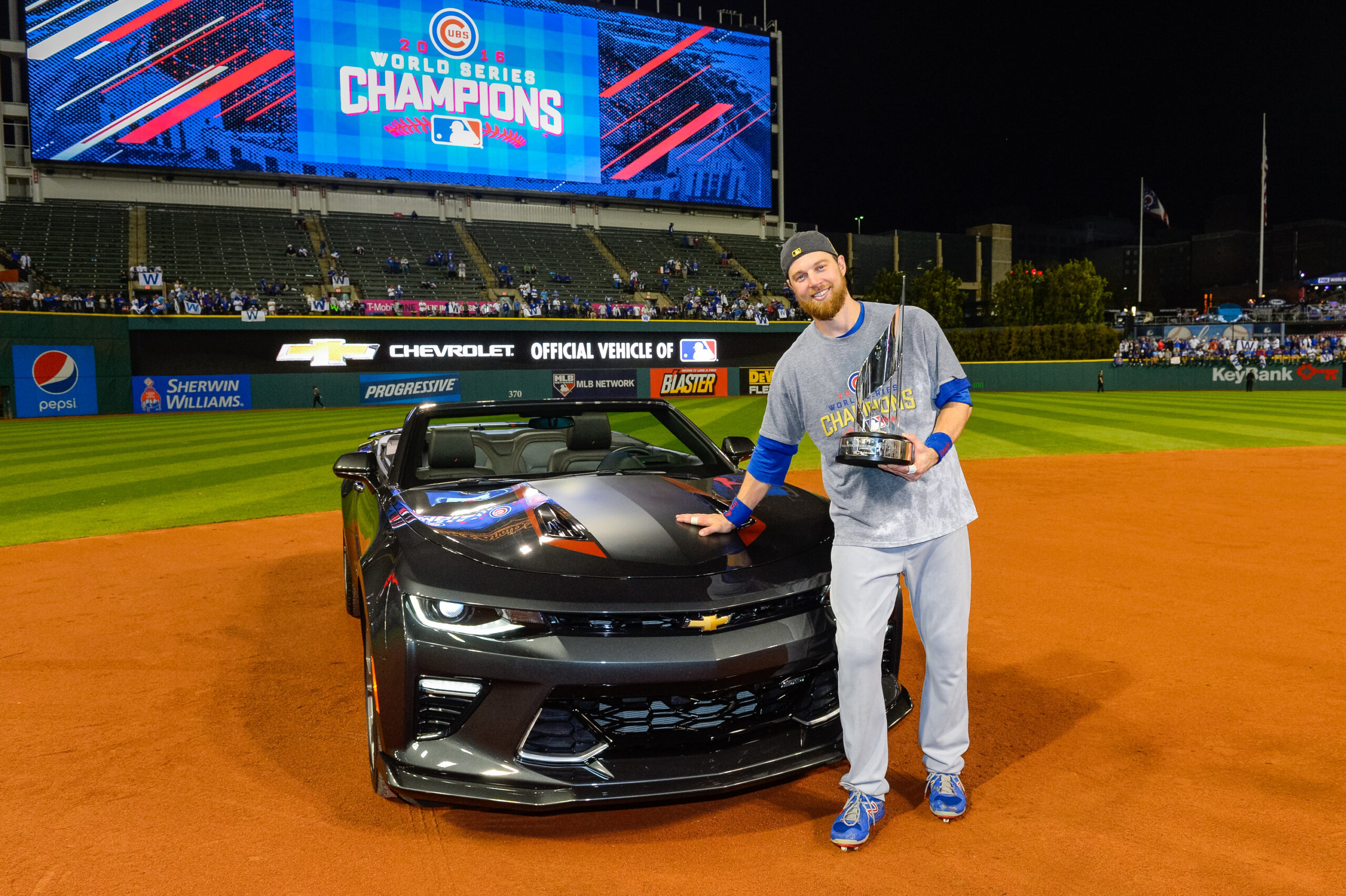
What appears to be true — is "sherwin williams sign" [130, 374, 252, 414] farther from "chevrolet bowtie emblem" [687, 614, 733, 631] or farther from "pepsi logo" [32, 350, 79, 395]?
"chevrolet bowtie emblem" [687, 614, 733, 631]

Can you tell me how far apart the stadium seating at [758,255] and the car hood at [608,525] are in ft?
140

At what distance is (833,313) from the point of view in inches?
106

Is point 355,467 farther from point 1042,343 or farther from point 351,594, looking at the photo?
point 1042,343

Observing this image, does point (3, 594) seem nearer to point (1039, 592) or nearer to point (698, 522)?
point (698, 522)

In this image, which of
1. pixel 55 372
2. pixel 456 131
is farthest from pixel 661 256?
pixel 55 372

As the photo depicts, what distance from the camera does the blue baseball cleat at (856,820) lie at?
253 centimetres

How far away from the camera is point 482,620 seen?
253 centimetres

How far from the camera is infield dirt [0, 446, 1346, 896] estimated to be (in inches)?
95.3

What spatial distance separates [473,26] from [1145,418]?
3808cm

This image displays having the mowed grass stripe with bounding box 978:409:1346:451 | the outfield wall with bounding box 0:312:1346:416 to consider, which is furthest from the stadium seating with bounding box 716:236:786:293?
the mowed grass stripe with bounding box 978:409:1346:451

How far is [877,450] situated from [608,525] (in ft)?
3.77

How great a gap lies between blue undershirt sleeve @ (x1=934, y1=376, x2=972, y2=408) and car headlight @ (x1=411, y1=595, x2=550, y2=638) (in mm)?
1487

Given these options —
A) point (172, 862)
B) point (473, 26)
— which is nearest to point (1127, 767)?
point (172, 862)

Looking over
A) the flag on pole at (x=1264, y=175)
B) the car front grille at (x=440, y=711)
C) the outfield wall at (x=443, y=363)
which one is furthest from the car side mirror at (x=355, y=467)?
the flag on pole at (x=1264, y=175)
